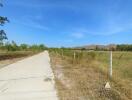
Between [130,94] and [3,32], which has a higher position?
[3,32]

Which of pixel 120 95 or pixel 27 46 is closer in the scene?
pixel 120 95

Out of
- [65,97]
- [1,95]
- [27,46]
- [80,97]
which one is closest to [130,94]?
[80,97]

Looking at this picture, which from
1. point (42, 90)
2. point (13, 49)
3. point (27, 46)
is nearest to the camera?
point (42, 90)

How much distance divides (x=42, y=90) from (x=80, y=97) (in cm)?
167

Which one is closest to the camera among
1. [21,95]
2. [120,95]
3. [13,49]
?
[120,95]

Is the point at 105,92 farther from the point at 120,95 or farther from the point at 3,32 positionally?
the point at 3,32

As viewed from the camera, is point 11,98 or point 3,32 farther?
point 3,32

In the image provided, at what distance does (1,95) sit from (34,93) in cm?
101

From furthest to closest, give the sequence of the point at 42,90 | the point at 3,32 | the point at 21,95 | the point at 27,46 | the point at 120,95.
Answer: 1. the point at 27,46
2. the point at 3,32
3. the point at 42,90
4. the point at 21,95
5. the point at 120,95

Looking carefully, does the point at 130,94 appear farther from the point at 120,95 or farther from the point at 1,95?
the point at 1,95

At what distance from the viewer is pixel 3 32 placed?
2739cm

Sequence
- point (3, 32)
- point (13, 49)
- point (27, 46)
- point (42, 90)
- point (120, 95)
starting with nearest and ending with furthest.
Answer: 1. point (120, 95)
2. point (42, 90)
3. point (3, 32)
4. point (13, 49)
5. point (27, 46)

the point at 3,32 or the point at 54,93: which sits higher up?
the point at 3,32

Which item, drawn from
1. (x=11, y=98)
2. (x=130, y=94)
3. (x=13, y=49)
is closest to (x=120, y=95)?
(x=130, y=94)
